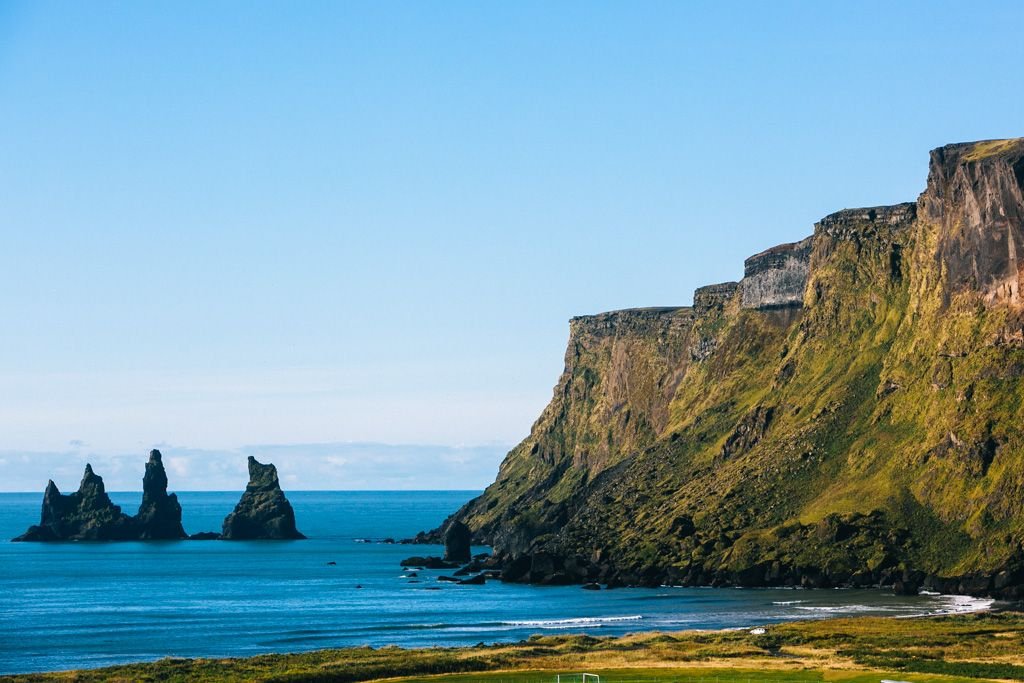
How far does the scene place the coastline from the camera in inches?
5177

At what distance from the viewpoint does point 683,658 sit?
466 ft

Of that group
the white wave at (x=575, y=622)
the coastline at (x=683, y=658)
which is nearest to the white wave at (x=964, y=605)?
the coastline at (x=683, y=658)

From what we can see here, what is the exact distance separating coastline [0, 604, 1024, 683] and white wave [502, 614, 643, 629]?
18947 millimetres

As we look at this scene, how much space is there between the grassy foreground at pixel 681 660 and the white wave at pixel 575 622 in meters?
21.2

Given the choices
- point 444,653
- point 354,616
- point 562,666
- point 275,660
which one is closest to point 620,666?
point 562,666

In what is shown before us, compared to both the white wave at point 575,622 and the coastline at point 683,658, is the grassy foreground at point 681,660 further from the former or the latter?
the white wave at point 575,622

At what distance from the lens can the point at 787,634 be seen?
6230 inches

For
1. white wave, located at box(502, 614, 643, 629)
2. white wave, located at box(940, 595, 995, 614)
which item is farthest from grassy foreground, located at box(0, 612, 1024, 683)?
white wave, located at box(502, 614, 643, 629)

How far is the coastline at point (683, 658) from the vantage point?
132 metres

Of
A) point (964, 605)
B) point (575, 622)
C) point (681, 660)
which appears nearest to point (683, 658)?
point (681, 660)

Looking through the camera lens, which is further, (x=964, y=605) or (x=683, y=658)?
(x=964, y=605)

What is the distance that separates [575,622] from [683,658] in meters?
42.9

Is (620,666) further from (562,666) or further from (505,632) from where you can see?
(505,632)

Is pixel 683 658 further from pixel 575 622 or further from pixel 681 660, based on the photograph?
pixel 575 622
